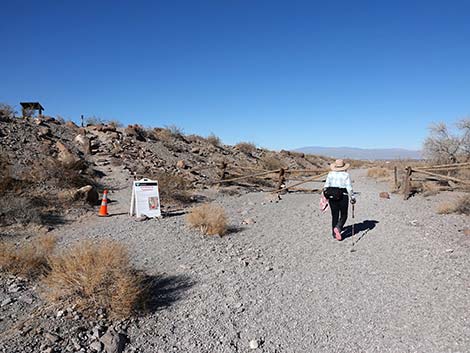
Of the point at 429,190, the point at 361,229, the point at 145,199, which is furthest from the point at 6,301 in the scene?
the point at 429,190

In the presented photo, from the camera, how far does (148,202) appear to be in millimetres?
9906

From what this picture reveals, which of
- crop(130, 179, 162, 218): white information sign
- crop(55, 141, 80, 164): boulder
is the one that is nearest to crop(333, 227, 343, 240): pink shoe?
crop(130, 179, 162, 218): white information sign

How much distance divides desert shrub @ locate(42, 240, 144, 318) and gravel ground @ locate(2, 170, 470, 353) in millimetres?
348

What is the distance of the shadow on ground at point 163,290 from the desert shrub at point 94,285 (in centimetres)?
13

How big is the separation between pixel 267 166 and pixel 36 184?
51.0ft

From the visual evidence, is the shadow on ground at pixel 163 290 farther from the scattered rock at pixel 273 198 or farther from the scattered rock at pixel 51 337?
the scattered rock at pixel 273 198

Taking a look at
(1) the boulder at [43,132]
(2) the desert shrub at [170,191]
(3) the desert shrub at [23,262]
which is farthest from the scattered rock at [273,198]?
(1) the boulder at [43,132]

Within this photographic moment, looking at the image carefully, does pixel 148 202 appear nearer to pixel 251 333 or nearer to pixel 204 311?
pixel 204 311

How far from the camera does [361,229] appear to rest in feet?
27.9

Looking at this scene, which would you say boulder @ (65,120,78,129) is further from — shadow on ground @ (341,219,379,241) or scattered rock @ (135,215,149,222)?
shadow on ground @ (341,219,379,241)

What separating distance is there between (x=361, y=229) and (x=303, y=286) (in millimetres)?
3933

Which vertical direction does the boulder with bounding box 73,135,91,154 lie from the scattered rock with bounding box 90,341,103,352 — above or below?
above

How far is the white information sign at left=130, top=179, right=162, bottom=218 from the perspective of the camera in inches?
384

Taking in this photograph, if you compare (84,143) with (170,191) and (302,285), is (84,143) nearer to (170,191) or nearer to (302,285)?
(170,191)
